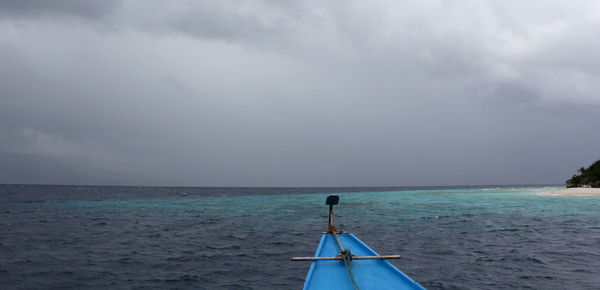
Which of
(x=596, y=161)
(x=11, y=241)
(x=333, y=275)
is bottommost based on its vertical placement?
(x=11, y=241)

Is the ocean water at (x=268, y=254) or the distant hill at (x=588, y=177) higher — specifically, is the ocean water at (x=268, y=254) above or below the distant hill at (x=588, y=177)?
below

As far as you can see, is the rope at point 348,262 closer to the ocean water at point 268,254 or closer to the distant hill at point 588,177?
the ocean water at point 268,254

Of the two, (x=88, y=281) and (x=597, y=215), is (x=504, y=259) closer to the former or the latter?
(x=88, y=281)

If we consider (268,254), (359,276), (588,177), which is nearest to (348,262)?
(359,276)

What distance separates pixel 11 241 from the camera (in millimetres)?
21703

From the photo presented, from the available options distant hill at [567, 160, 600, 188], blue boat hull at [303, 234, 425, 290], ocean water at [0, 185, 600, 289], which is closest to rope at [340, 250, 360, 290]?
blue boat hull at [303, 234, 425, 290]

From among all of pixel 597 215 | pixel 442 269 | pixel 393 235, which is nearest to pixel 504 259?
pixel 442 269

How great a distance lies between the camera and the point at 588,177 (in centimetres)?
7650

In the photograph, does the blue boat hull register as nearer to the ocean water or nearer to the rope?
the rope

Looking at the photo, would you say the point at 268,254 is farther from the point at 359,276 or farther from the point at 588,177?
the point at 588,177

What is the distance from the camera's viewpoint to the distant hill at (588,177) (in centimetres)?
7400

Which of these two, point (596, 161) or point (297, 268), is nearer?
point (297, 268)

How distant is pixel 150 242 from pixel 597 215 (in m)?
35.1

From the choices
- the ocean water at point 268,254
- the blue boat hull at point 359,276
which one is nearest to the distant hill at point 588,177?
the ocean water at point 268,254
